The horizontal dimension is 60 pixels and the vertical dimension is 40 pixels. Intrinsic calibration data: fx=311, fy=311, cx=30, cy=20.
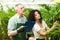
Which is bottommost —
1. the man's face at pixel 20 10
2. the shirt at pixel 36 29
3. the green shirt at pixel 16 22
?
the shirt at pixel 36 29

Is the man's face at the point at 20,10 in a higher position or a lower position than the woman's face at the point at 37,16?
higher

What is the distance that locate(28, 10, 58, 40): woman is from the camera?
634 centimetres

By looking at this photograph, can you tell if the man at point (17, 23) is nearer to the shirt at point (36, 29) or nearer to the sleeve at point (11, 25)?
the sleeve at point (11, 25)

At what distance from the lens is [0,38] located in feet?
22.9

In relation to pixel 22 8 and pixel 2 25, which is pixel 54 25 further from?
pixel 2 25

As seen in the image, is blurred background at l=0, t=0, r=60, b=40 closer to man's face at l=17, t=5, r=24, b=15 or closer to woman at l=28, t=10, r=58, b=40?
woman at l=28, t=10, r=58, b=40

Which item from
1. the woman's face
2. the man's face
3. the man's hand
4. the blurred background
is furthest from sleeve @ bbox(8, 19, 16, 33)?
the woman's face

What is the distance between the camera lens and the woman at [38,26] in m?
6.34

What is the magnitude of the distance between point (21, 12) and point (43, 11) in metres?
0.47

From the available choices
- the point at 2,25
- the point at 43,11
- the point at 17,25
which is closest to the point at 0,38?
the point at 2,25

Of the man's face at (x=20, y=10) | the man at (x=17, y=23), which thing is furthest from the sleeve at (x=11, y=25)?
the man's face at (x=20, y=10)

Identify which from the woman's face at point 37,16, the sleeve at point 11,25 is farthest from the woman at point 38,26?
the sleeve at point 11,25

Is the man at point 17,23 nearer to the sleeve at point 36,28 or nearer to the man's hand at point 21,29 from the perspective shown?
the man's hand at point 21,29

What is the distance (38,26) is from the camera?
6.36 metres
